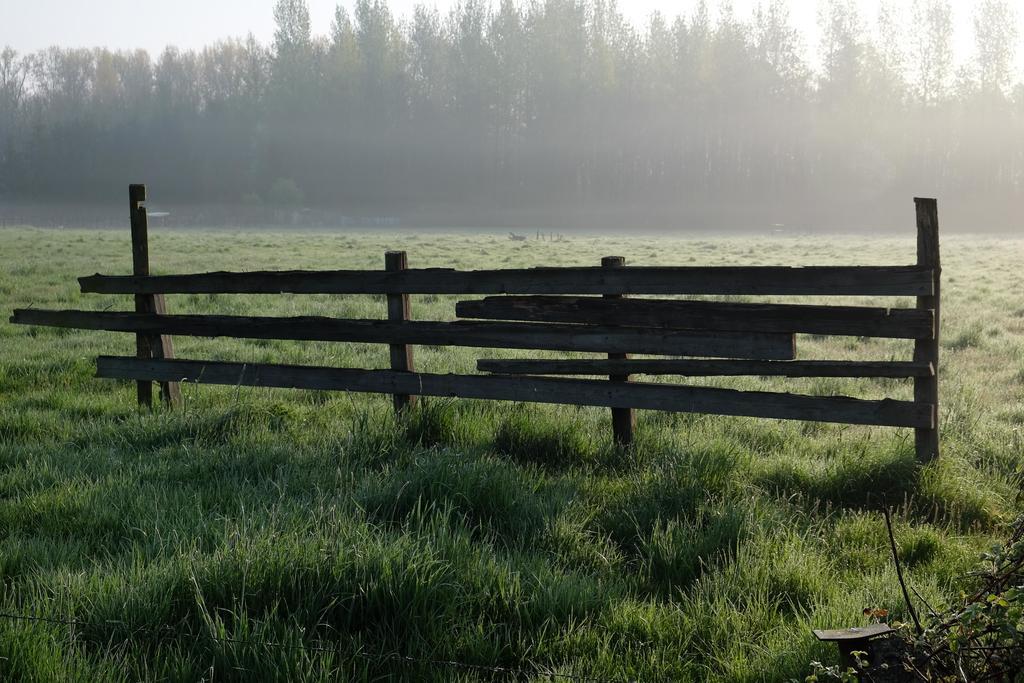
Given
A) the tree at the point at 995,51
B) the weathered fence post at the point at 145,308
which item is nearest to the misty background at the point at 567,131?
the tree at the point at 995,51

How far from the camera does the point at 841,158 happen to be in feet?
307

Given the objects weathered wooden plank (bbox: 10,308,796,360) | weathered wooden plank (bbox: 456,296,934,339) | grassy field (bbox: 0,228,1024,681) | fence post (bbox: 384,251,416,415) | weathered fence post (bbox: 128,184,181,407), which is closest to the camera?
grassy field (bbox: 0,228,1024,681)

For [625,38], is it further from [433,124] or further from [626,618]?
[626,618]

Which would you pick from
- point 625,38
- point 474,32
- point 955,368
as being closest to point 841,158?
point 625,38

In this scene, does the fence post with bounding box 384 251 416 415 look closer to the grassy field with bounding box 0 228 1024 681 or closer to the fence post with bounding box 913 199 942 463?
the grassy field with bounding box 0 228 1024 681

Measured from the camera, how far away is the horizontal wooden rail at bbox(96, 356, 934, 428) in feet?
19.2

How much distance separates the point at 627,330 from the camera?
6371 millimetres

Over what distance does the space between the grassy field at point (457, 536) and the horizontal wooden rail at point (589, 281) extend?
1013mm

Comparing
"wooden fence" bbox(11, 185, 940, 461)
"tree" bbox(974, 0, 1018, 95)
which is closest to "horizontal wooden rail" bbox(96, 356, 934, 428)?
"wooden fence" bbox(11, 185, 940, 461)

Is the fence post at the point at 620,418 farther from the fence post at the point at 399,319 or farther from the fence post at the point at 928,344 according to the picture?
the fence post at the point at 928,344

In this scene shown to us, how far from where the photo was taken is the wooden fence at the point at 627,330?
5828 mm

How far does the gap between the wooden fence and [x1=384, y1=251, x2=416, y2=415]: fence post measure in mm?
12

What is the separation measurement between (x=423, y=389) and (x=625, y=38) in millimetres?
106576

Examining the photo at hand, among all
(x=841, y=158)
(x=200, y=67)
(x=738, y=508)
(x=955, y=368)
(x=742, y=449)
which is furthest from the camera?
(x=200, y=67)
